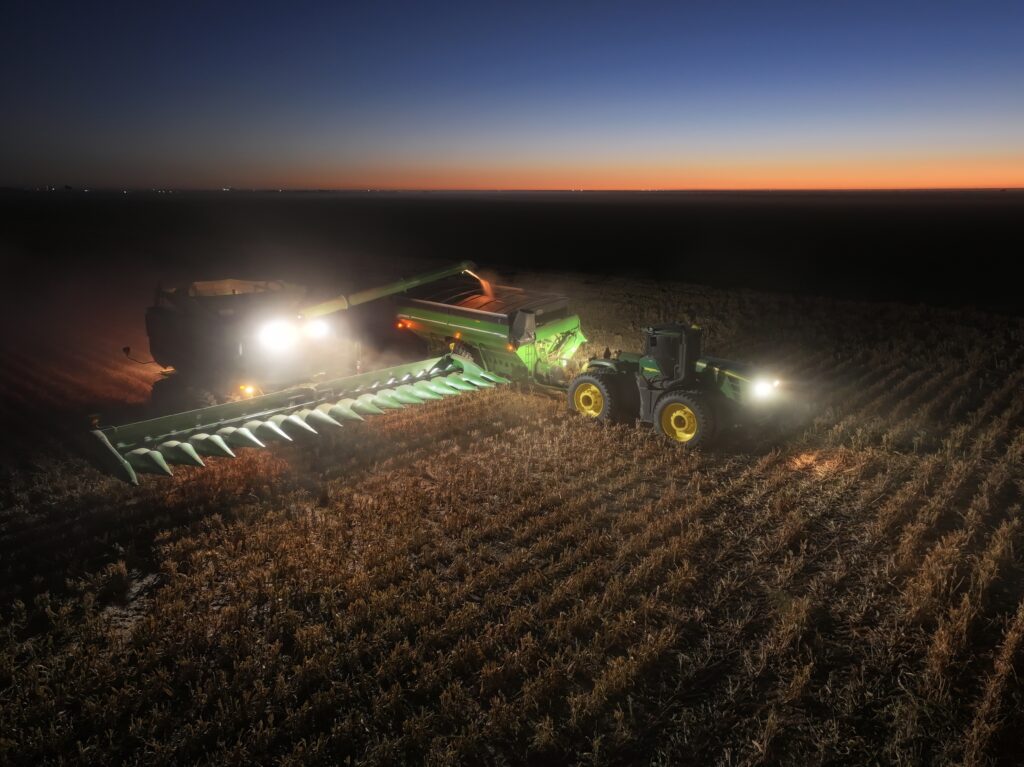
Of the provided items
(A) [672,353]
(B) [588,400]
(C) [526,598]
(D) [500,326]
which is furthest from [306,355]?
(C) [526,598]

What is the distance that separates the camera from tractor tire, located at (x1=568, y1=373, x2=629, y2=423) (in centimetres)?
927

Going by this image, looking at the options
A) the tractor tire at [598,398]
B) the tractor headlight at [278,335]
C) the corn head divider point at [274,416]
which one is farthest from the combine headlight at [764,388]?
the tractor headlight at [278,335]

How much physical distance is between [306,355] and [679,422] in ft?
21.1

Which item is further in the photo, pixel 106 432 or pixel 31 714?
pixel 106 432

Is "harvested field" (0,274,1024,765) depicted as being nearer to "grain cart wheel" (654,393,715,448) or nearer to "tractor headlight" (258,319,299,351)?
"grain cart wheel" (654,393,715,448)

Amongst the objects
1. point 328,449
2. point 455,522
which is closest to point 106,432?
point 328,449

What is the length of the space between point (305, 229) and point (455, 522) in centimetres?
6873

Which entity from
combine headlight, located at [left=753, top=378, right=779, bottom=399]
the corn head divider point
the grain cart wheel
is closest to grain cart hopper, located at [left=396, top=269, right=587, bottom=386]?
the corn head divider point

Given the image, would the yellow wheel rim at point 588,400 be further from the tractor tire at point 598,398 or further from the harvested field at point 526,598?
the harvested field at point 526,598

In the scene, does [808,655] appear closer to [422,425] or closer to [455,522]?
[455,522]

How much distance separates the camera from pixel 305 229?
68.7 m

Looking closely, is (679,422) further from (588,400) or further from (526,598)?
(526,598)

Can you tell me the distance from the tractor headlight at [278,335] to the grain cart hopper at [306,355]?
0.02 meters

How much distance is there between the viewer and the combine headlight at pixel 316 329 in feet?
34.3
